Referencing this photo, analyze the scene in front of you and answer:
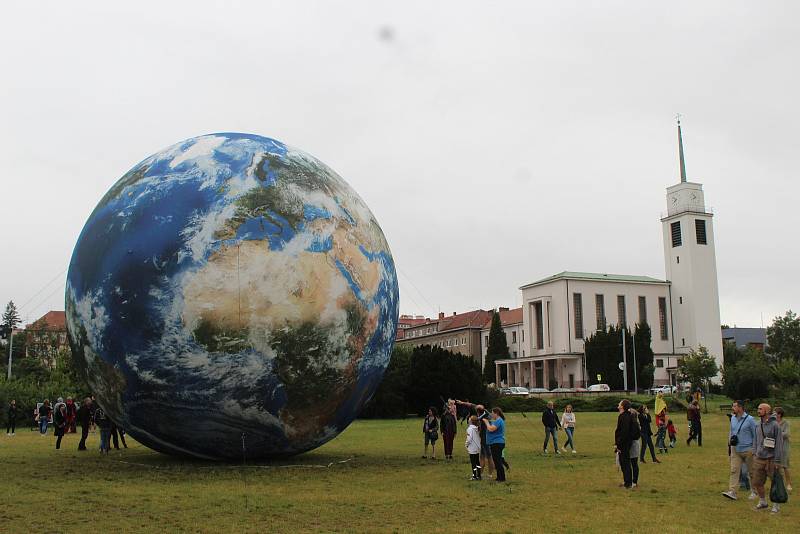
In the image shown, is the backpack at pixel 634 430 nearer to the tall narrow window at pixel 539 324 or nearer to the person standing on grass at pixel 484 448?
the person standing on grass at pixel 484 448

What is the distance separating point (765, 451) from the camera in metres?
11.5

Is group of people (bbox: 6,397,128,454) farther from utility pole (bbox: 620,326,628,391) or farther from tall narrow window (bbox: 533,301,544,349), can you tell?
tall narrow window (bbox: 533,301,544,349)

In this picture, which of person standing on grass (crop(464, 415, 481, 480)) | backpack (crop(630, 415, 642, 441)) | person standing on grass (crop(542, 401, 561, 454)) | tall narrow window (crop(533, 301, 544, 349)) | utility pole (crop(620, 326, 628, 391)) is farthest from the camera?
tall narrow window (crop(533, 301, 544, 349))

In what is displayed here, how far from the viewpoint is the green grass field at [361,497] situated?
10.4 metres

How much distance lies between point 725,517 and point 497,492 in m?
3.74

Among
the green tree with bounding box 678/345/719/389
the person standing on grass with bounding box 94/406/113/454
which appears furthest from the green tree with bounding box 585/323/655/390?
the person standing on grass with bounding box 94/406/113/454

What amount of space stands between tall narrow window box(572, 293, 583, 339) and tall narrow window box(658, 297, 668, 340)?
12.3 metres

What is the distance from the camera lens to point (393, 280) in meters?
16.3

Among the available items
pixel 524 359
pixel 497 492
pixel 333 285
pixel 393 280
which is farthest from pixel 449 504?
pixel 524 359

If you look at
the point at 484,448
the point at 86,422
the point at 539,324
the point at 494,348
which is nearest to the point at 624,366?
the point at 539,324

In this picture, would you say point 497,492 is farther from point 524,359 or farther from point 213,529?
point 524,359

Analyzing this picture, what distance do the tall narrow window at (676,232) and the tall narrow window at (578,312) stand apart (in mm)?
15425

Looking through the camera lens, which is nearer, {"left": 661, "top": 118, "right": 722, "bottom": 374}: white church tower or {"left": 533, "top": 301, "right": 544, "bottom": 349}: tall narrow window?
{"left": 661, "top": 118, "right": 722, "bottom": 374}: white church tower

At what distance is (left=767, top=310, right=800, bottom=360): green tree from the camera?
113 meters
